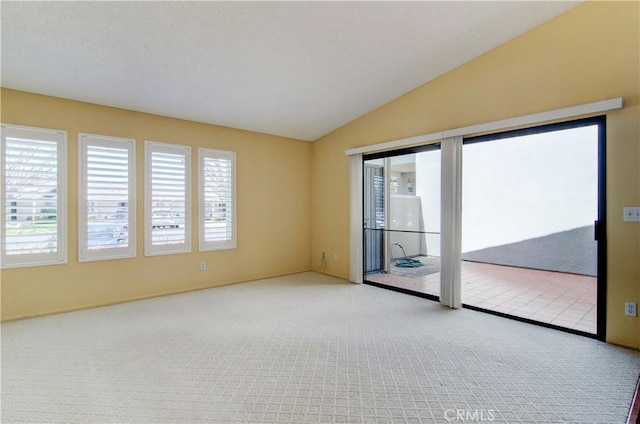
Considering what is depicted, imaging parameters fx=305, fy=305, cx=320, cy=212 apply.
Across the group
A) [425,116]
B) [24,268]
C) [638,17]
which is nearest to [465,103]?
[425,116]

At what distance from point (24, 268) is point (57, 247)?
1.17 feet

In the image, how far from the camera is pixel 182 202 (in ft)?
14.9

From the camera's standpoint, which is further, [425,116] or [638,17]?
[425,116]

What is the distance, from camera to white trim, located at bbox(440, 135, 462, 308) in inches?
151

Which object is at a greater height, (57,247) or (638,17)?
(638,17)

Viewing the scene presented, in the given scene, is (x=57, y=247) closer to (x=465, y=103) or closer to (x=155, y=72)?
(x=155, y=72)

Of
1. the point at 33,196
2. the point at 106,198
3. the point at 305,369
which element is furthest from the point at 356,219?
the point at 33,196

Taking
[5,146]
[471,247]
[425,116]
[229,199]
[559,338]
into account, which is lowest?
[559,338]

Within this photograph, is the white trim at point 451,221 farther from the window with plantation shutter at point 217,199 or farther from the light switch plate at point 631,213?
the window with plantation shutter at point 217,199

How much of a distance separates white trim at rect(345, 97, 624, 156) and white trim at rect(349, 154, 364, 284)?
41 centimetres

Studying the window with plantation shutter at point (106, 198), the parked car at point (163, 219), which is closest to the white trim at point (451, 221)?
the parked car at point (163, 219)

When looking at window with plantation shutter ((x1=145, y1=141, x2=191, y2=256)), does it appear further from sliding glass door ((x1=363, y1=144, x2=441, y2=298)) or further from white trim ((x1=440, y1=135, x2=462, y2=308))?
white trim ((x1=440, y1=135, x2=462, y2=308))

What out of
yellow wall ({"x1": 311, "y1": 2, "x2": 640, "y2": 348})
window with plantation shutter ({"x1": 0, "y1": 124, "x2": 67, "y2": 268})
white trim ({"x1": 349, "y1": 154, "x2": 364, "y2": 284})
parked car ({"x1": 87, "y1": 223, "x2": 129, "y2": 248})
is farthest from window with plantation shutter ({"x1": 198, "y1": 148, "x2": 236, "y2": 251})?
yellow wall ({"x1": 311, "y1": 2, "x2": 640, "y2": 348})

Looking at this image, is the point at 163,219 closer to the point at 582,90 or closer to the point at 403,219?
the point at 403,219
